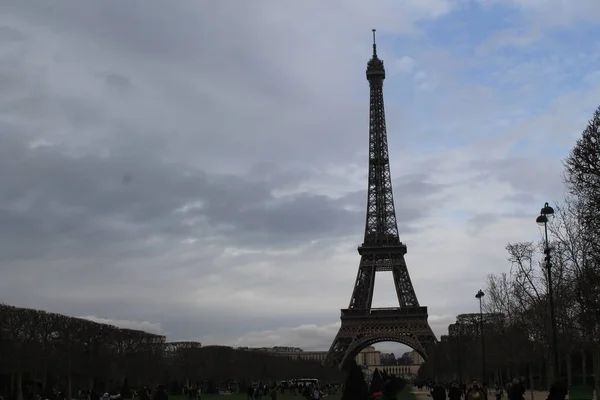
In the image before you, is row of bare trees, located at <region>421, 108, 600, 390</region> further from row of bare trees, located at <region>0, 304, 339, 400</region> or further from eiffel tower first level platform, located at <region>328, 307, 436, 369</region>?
row of bare trees, located at <region>0, 304, 339, 400</region>

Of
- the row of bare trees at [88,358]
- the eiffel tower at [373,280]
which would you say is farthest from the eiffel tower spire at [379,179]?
the row of bare trees at [88,358]

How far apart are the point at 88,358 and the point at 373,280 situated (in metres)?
53.0

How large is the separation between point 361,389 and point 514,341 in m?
60.0

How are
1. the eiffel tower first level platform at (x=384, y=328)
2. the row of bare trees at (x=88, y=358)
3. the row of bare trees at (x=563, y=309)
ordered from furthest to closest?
the eiffel tower first level platform at (x=384, y=328) → the row of bare trees at (x=88, y=358) → the row of bare trees at (x=563, y=309)

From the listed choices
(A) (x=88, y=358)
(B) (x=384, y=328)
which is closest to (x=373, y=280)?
(B) (x=384, y=328)

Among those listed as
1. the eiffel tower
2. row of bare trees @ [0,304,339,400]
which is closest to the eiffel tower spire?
the eiffel tower

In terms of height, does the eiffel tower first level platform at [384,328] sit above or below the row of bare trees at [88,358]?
above

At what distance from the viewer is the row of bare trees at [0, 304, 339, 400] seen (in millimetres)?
68750

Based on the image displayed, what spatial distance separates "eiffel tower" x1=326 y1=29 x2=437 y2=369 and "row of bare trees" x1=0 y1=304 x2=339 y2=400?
19.0 meters

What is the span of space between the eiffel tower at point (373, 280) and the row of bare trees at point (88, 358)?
62.3ft

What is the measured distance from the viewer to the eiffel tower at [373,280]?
388 ft

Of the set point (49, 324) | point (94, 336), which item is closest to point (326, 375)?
point (94, 336)

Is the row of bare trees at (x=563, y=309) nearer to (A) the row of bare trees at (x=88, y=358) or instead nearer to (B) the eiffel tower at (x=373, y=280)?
(B) the eiffel tower at (x=373, y=280)

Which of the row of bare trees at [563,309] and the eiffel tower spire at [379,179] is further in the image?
the eiffel tower spire at [379,179]
